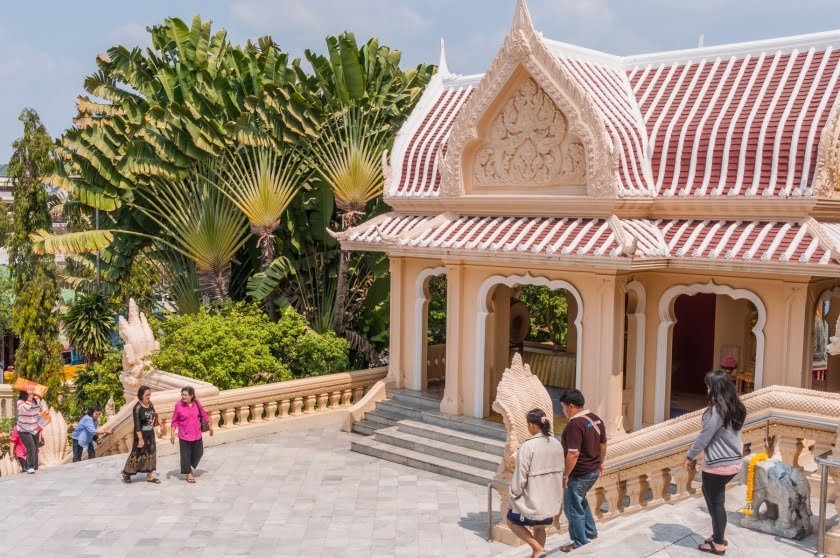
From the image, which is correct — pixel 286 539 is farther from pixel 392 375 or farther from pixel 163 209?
pixel 163 209

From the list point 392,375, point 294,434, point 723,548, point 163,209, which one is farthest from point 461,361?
point 163,209

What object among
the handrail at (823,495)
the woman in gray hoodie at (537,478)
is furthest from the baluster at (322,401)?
the handrail at (823,495)

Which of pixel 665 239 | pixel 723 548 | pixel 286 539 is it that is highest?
pixel 665 239

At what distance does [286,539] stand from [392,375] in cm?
626

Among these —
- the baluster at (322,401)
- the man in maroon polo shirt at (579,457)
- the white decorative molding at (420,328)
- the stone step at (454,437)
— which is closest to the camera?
the man in maroon polo shirt at (579,457)

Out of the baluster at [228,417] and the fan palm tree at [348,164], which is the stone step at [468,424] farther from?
the fan palm tree at [348,164]

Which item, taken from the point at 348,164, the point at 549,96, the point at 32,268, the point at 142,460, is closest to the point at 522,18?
the point at 549,96

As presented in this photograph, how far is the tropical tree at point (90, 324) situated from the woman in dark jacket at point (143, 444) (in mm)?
8863

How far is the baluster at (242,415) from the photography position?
1548cm

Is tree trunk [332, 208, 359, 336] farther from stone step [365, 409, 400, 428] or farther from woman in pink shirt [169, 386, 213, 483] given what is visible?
woman in pink shirt [169, 386, 213, 483]

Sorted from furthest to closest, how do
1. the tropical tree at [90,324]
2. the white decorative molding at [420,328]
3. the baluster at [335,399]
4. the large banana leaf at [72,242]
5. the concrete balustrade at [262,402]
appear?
1. the tropical tree at [90,324]
2. the large banana leaf at [72,242]
3. the baluster at [335,399]
4. the white decorative molding at [420,328]
5. the concrete balustrade at [262,402]

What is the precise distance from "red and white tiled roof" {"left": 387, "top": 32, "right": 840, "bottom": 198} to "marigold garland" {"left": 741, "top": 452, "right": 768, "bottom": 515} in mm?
4818

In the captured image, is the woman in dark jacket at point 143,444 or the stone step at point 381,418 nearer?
the woman in dark jacket at point 143,444

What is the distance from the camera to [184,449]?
1266cm
